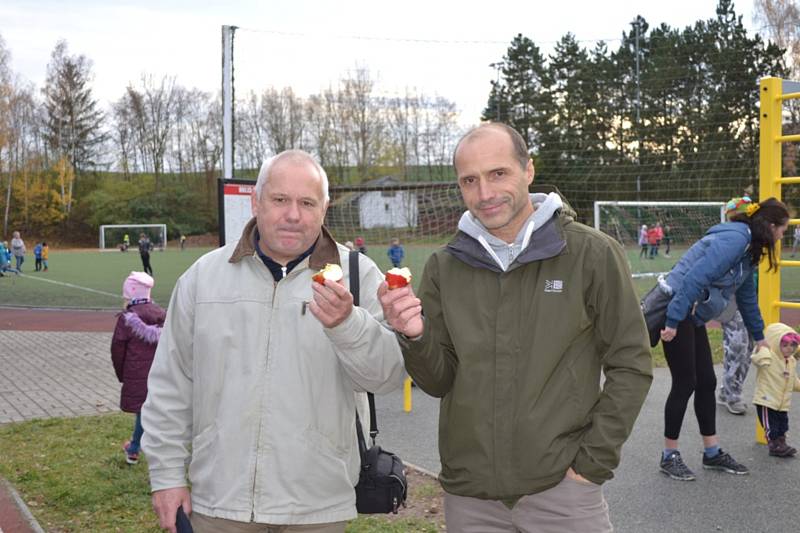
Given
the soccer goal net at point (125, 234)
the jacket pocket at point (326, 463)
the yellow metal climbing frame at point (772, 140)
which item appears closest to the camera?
the jacket pocket at point (326, 463)

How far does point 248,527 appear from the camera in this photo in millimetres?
2545

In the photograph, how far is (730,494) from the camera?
17.1 ft

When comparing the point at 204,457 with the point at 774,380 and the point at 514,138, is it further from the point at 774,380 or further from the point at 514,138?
the point at 774,380

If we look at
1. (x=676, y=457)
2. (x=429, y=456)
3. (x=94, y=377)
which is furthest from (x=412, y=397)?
(x=94, y=377)

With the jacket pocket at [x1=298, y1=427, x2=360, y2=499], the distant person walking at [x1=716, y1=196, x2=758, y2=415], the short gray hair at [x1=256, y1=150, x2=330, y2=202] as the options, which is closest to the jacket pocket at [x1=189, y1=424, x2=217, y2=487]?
the jacket pocket at [x1=298, y1=427, x2=360, y2=499]

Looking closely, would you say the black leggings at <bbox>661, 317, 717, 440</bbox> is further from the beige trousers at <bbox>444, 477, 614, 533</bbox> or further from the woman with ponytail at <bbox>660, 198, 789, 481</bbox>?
the beige trousers at <bbox>444, 477, 614, 533</bbox>

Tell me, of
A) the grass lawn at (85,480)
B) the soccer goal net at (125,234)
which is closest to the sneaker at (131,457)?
the grass lawn at (85,480)

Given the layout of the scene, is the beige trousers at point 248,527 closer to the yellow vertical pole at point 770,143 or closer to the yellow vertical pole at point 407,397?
the yellow vertical pole at point 770,143

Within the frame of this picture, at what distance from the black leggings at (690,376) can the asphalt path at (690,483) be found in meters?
0.42

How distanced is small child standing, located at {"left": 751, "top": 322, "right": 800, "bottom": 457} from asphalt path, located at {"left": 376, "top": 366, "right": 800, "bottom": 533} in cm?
15

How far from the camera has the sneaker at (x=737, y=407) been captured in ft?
24.0

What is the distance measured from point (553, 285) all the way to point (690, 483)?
369 centimetres

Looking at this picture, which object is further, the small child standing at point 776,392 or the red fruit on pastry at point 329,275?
the small child standing at point 776,392

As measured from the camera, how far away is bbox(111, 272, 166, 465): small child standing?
5.73 m
